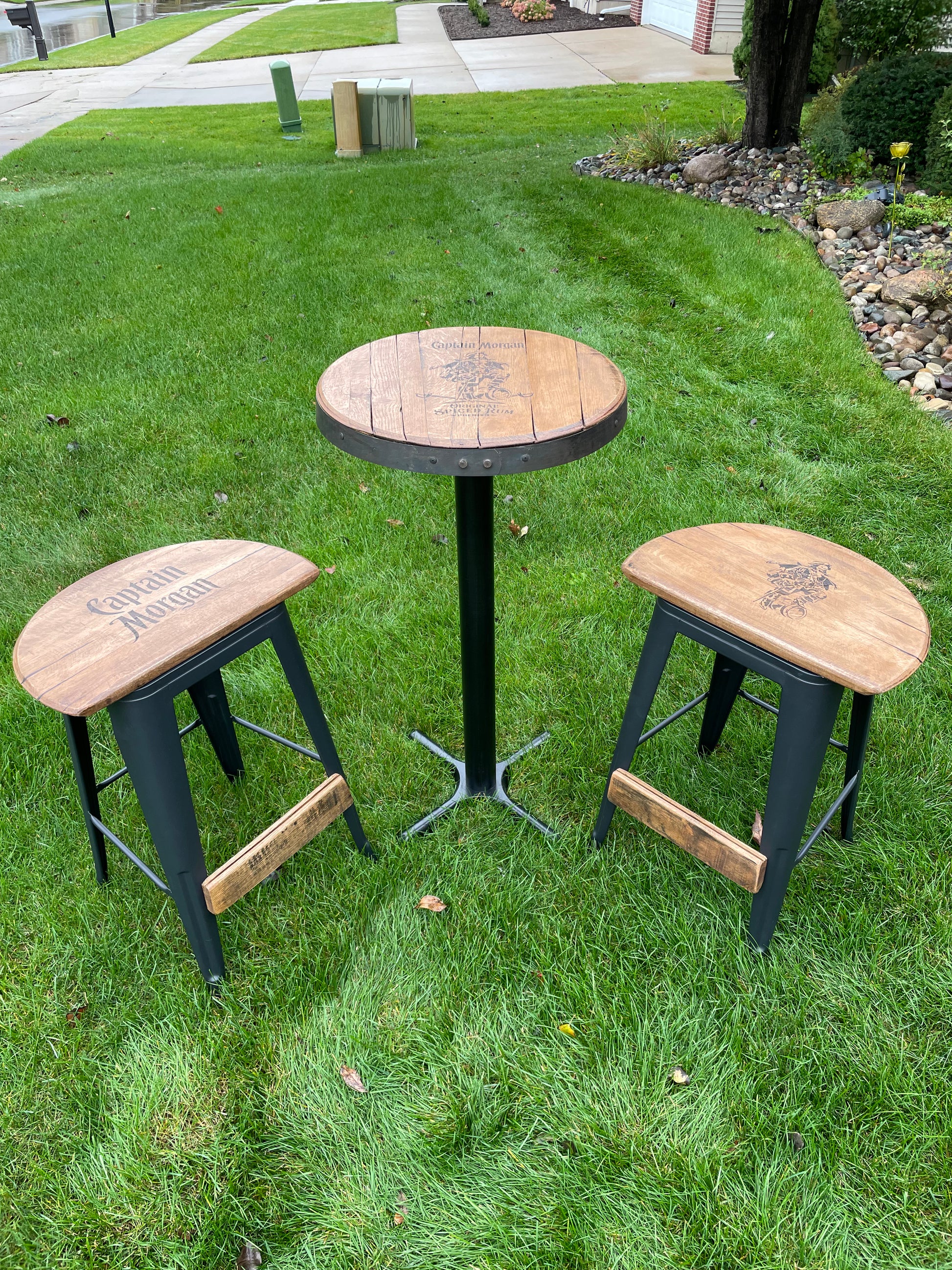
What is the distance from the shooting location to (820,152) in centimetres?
677

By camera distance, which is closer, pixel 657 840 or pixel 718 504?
pixel 657 840

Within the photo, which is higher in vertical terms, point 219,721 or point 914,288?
point 914,288

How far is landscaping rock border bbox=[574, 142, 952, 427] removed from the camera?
15.4ft

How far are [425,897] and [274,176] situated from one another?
8522 mm

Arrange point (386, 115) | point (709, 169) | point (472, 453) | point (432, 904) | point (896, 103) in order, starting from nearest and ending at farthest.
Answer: point (472, 453)
point (432, 904)
point (896, 103)
point (709, 169)
point (386, 115)

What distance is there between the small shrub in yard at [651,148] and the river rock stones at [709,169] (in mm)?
430

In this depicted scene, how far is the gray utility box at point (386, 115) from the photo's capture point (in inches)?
345

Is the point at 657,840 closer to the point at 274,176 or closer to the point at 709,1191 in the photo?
the point at 709,1191

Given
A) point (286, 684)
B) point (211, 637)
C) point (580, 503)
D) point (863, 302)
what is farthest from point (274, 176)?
point (211, 637)

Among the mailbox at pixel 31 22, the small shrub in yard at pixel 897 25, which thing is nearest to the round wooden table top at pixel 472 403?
the small shrub in yard at pixel 897 25

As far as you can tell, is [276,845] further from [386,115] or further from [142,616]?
[386,115]

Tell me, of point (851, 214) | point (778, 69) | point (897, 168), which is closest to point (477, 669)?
point (851, 214)

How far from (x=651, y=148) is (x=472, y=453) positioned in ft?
25.1

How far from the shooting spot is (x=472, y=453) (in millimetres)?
1622
